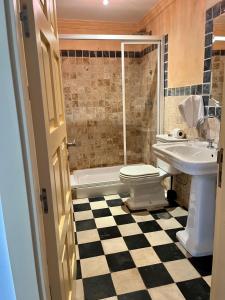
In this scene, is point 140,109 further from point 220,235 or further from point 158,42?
point 220,235

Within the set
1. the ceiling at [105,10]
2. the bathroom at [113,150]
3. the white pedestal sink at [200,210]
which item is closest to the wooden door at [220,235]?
the bathroom at [113,150]

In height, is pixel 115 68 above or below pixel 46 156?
above

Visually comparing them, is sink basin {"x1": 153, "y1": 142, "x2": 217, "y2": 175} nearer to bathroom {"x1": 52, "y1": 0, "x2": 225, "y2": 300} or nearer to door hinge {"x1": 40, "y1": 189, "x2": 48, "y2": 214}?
bathroom {"x1": 52, "y1": 0, "x2": 225, "y2": 300}

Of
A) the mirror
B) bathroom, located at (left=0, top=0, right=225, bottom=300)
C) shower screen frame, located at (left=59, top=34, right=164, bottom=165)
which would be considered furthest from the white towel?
shower screen frame, located at (left=59, top=34, right=164, bottom=165)

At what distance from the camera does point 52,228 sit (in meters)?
0.80

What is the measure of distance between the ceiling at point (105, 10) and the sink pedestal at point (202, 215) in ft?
7.51

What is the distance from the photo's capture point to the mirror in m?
1.87

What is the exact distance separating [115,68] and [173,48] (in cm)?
115

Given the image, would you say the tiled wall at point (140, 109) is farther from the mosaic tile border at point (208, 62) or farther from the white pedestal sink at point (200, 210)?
the white pedestal sink at point (200, 210)

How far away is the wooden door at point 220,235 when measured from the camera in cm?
94

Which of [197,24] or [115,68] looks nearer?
[197,24]

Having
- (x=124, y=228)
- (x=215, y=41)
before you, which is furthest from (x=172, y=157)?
(x=215, y=41)

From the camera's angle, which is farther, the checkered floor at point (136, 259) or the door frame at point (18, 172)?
the checkered floor at point (136, 259)

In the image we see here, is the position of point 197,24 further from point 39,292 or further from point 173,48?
point 39,292
